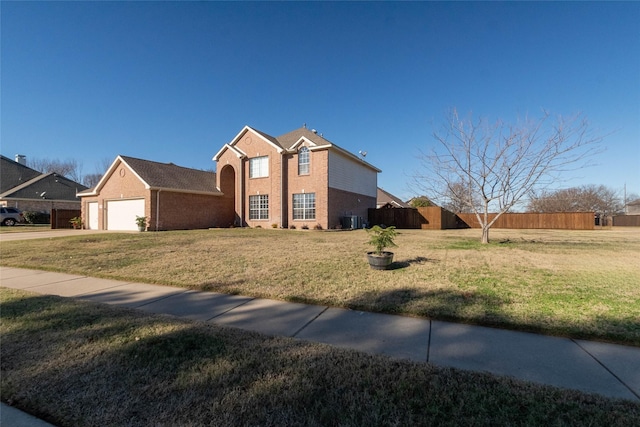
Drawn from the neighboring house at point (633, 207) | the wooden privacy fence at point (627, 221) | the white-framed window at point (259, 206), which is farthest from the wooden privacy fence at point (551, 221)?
the neighboring house at point (633, 207)

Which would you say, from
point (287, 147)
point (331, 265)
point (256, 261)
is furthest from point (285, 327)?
point (287, 147)

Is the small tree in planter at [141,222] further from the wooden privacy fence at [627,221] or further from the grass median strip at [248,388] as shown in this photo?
the wooden privacy fence at [627,221]

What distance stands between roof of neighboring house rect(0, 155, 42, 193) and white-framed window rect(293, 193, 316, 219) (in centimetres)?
3376

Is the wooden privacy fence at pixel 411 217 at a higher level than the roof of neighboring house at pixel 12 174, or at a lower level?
lower

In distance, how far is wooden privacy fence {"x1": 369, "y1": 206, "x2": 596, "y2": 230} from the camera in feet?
88.5

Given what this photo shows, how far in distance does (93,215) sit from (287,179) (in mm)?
16058

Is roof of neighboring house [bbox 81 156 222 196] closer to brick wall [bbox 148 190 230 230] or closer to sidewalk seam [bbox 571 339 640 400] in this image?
brick wall [bbox 148 190 230 230]

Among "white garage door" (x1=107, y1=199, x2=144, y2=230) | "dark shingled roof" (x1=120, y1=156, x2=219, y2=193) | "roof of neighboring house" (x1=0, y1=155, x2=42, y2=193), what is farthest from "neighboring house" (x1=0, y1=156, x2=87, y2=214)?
"dark shingled roof" (x1=120, y1=156, x2=219, y2=193)

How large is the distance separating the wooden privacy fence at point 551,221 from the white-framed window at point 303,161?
2273 centimetres

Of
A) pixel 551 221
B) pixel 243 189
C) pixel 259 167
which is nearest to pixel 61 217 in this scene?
pixel 243 189

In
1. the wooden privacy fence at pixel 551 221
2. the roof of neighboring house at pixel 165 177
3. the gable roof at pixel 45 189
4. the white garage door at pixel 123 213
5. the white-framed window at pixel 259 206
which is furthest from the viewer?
the gable roof at pixel 45 189

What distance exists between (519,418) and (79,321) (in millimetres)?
5001

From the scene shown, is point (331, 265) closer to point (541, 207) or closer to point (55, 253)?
point (55, 253)

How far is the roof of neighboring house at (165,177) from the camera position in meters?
19.9
